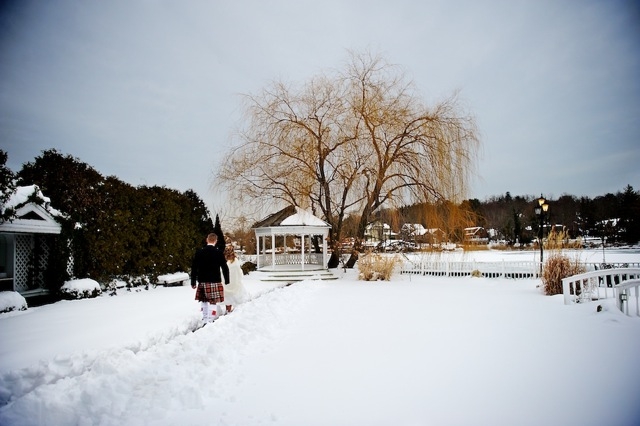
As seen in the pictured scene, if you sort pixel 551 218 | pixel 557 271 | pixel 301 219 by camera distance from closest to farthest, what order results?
1. pixel 557 271
2. pixel 301 219
3. pixel 551 218

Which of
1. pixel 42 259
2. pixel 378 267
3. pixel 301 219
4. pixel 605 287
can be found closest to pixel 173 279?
pixel 42 259

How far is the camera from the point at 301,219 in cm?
1628

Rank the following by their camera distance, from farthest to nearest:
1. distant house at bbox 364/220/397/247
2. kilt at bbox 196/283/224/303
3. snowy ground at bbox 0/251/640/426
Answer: distant house at bbox 364/220/397/247, kilt at bbox 196/283/224/303, snowy ground at bbox 0/251/640/426

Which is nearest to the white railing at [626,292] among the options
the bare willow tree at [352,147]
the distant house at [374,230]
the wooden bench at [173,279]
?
the bare willow tree at [352,147]

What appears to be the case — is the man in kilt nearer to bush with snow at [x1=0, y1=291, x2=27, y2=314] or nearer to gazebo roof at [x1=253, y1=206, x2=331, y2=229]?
bush with snow at [x1=0, y1=291, x2=27, y2=314]

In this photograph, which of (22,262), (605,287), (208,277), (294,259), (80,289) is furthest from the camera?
(294,259)

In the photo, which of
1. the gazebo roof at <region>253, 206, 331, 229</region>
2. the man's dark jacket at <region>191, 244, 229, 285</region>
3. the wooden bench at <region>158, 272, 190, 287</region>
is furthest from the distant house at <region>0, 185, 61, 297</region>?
the gazebo roof at <region>253, 206, 331, 229</region>

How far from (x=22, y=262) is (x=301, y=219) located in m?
10.2

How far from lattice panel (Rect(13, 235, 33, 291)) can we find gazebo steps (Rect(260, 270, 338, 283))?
8.37 meters

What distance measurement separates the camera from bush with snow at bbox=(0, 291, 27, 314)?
24.2 feet

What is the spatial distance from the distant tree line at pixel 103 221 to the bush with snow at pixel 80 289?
23 cm

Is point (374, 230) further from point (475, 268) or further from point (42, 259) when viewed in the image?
point (42, 259)

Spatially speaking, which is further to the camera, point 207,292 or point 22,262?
point 22,262

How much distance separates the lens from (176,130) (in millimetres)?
14289
